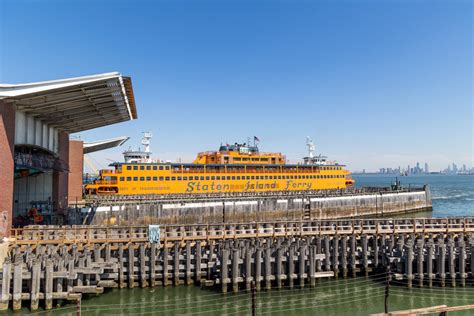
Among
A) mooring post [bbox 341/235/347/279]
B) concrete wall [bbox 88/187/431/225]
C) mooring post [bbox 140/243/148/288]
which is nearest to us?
mooring post [bbox 140/243/148/288]

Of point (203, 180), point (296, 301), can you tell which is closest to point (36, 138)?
point (296, 301)

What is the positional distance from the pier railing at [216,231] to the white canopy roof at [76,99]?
8.94m

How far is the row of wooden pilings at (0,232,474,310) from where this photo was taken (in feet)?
54.2

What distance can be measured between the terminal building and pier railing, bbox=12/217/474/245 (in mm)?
2521

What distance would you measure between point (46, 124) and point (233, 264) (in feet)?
79.7

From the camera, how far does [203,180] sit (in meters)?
57.6

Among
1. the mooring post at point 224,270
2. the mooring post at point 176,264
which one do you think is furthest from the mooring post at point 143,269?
the mooring post at point 224,270

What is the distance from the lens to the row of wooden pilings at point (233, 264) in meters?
16.5

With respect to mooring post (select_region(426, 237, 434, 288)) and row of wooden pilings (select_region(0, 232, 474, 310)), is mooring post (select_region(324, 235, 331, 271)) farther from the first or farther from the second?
mooring post (select_region(426, 237, 434, 288))

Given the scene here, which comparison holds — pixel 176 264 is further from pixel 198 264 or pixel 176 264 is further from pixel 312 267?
pixel 312 267

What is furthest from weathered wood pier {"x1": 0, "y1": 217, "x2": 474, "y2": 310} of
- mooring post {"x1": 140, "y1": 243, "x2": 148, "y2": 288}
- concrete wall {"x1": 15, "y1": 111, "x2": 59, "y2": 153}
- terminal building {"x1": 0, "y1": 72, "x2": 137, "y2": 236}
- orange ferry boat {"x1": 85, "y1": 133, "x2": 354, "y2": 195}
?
orange ferry boat {"x1": 85, "y1": 133, "x2": 354, "y2": 195}

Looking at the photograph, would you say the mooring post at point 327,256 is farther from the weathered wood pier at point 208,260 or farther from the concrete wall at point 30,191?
the concrete wall at point 30,191

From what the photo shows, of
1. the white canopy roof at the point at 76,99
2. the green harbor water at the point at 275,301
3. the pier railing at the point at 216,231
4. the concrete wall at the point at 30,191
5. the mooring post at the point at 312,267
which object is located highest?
the white canopy roof at the point at 76,99

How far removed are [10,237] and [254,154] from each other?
4935cm
